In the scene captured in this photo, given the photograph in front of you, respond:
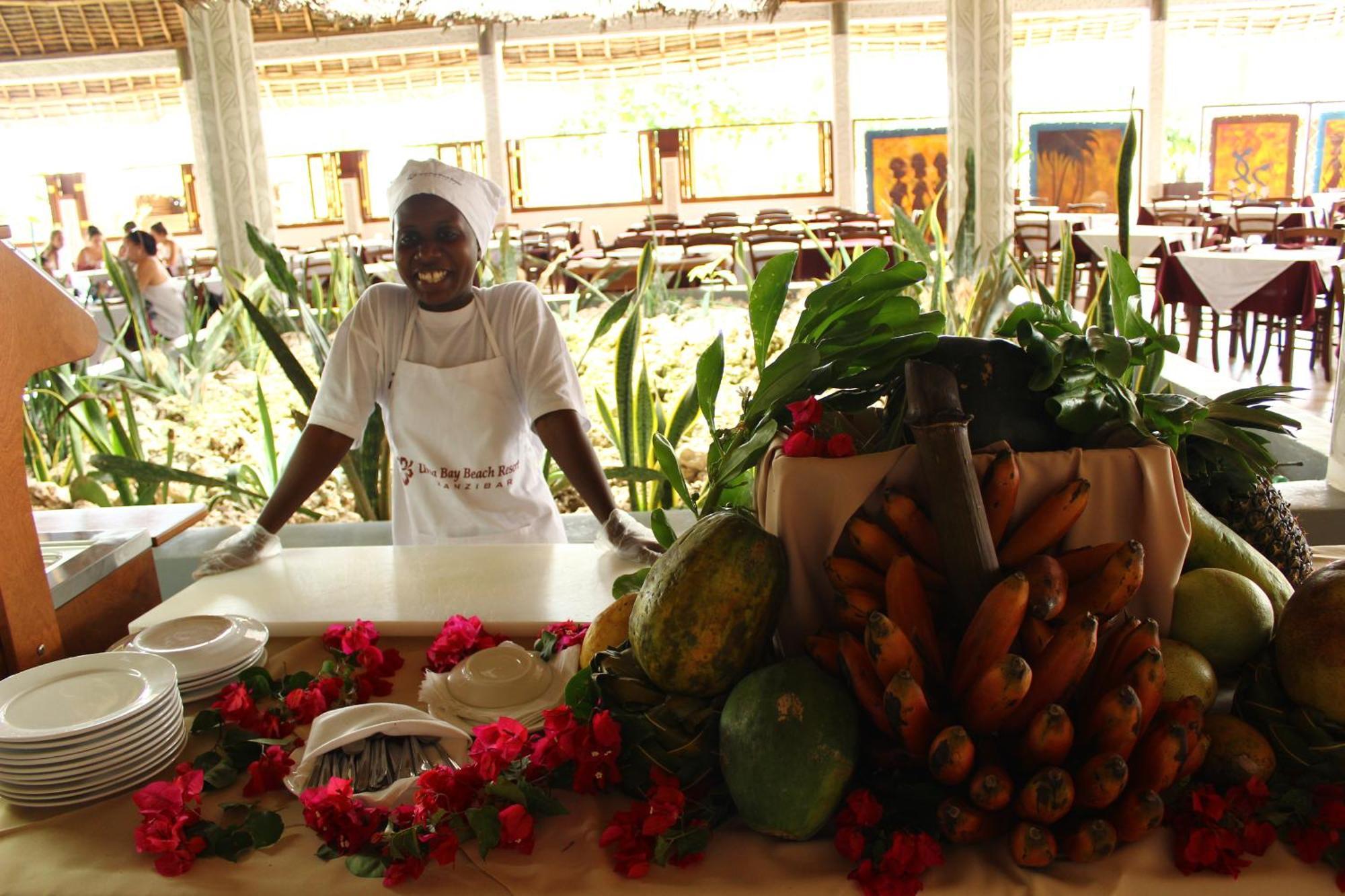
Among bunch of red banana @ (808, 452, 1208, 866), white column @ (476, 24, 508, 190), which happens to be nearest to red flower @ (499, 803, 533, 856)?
bunch of red banana @ (808, 452, 1208, 866)

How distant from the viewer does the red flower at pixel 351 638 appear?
3.40ft

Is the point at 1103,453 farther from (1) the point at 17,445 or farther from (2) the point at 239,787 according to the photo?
(1) the point at 17,445

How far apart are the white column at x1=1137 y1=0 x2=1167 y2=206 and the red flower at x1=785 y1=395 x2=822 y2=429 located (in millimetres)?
10876

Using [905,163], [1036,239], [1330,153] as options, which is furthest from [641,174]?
[1330,153]

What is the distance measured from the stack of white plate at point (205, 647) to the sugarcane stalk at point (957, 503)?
690 mm

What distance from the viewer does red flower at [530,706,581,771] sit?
2.53 feet

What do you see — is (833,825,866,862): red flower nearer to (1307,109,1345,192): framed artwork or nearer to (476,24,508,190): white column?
(476,24,508,190): white column

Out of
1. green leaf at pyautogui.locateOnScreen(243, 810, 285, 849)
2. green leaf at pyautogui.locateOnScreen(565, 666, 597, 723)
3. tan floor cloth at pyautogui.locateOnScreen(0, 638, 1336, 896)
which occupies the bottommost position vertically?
tan floor cloth at pyautogui.locateOnScreen(0, 638, 1336, 896)

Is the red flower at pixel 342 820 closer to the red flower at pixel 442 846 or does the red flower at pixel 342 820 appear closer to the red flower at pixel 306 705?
the red flower at pixel 442 846

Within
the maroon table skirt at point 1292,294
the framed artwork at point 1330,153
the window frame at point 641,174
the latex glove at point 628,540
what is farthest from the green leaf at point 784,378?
the framed artwork at point 1330,153

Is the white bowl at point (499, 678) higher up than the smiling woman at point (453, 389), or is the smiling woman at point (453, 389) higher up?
the smiling woman at point (453, 389)

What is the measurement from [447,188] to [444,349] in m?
0.27

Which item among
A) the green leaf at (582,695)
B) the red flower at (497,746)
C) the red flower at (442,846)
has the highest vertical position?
the green leaf at (582,695)

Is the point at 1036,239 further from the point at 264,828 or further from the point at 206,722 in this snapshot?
the point at 264,828
